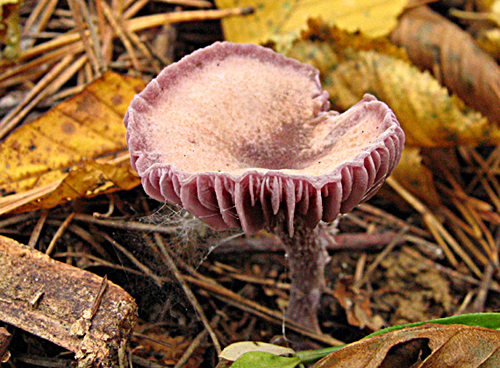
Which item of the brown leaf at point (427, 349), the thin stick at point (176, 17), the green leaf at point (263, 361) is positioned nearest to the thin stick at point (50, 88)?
the thin stick at point (176, 17)

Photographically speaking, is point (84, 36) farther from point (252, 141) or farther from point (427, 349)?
point (427, 349)

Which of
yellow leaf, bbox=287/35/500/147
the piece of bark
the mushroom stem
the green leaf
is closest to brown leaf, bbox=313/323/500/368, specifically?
the green leaf

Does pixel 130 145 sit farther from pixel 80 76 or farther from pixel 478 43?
pixel 478 43

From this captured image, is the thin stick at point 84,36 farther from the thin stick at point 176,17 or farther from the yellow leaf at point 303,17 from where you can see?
the yellow leaf at point 303,17

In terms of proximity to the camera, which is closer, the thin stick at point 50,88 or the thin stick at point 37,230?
the thin stick at point 37,230

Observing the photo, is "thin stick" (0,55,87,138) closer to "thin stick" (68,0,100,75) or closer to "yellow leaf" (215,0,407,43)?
"thin stick" (68,0,100,75)

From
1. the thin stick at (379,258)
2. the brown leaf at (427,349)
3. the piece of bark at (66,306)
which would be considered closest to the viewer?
the brown leaf at (427,349)
